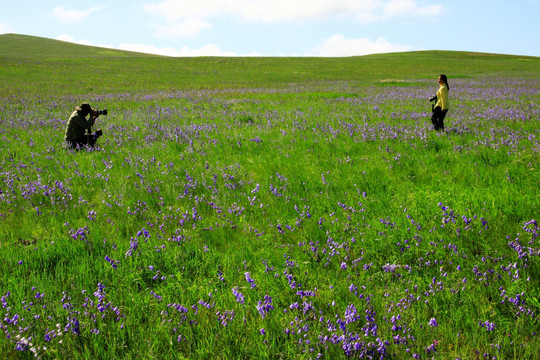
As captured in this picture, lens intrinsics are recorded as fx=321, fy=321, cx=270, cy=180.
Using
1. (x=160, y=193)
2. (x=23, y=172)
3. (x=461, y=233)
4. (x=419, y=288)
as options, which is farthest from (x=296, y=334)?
(x=23, y=172)

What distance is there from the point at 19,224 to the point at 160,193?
186 centimetres

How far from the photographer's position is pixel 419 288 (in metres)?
2.84

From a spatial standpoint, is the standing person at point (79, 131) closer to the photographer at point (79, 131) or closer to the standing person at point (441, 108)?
the photographer at point (79, 131)

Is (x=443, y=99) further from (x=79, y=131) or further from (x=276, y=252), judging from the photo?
(x=79, y=131)

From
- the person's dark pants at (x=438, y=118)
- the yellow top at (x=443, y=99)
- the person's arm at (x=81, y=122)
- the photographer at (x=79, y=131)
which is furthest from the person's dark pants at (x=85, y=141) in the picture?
the yellow top at (x=443, y=99)

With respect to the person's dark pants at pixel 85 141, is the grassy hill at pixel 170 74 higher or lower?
higher

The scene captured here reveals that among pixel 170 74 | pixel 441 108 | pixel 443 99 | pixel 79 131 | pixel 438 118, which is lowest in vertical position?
pixel 79 131

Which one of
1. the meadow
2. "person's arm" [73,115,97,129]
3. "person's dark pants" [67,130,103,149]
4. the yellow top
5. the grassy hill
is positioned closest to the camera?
the meadow

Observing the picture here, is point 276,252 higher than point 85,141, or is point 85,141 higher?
point 85,141

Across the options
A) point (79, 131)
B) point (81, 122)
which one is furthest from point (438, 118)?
point (79, 131)

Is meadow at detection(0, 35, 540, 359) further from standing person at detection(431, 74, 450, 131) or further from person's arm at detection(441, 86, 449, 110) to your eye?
person's arm at detection(441, 86, 449, 110)

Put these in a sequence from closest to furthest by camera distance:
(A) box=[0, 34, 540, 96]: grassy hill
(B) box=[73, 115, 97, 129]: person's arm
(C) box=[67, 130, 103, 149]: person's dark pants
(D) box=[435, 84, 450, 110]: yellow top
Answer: (B) box=[73, 115, 97, 129]: person's arm → (C) box=[67, 130, 103, 149]: person's dark pants → (D) box=[435, 84, 450, 110]: yellow top → (A) box=[0, 34, 540, 96]: grassy hill

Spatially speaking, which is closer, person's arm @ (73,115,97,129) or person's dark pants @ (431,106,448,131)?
person's arm @ (73,115,97,129)

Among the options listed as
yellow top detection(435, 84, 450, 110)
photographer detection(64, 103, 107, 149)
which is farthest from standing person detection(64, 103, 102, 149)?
yellow top detection(435, 84, 450, 110)
